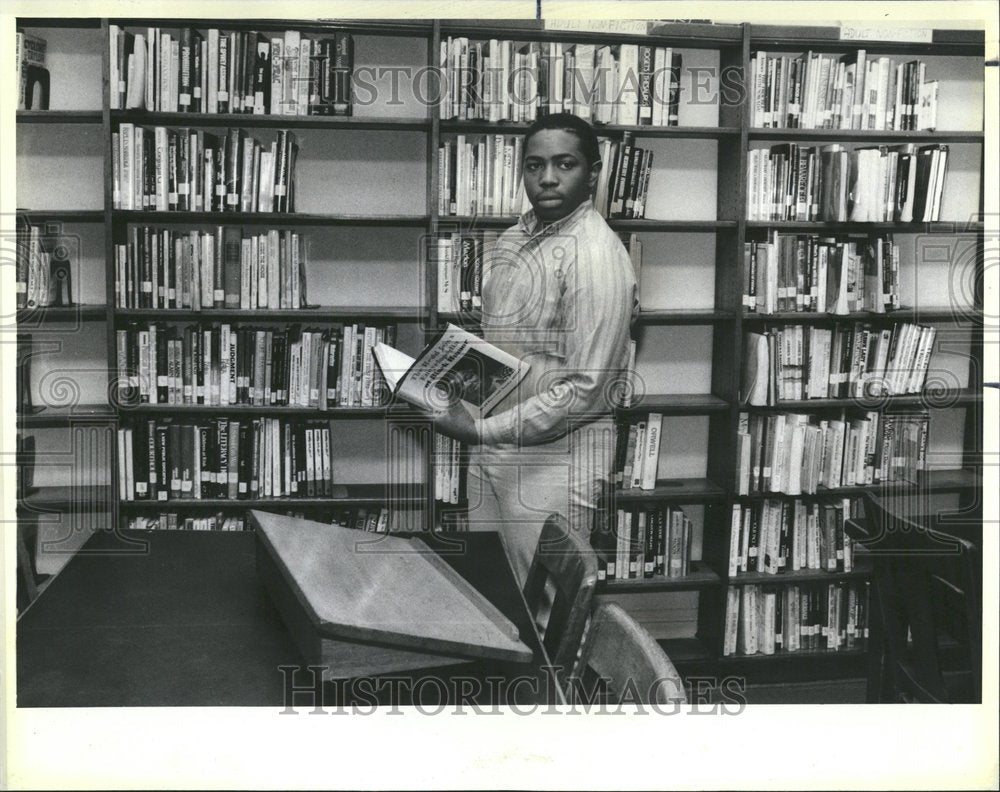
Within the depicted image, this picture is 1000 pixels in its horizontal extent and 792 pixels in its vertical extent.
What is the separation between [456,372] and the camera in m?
2.58

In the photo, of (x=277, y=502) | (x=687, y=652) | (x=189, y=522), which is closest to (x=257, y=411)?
(x=277, y=502)

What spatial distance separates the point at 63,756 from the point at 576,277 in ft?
5.56

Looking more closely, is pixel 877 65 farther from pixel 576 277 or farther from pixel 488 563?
pixel 488 563

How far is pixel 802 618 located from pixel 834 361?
869 millimetres

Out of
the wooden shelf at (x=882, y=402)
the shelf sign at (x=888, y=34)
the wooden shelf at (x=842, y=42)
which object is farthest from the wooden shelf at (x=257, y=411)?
the shelf sign at (x=888, y=34)

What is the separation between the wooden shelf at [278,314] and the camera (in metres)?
2.81

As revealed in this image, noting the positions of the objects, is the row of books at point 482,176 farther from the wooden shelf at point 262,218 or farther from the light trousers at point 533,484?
the light trousers at point 533,484

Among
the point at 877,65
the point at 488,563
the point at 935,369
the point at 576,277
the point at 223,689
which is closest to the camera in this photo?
the point at 223,689

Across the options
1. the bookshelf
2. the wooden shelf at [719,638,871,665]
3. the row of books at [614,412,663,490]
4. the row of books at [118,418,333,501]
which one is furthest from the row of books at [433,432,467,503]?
the wooden shelf at [719,638,871,665]

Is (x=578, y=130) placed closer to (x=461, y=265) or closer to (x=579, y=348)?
(x=461, y=265)

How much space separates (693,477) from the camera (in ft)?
10.7

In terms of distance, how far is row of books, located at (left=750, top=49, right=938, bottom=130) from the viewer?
2.93 metres

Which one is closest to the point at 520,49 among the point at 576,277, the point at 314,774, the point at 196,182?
the point at 576,277

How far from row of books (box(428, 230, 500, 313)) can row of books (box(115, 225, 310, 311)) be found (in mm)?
423
